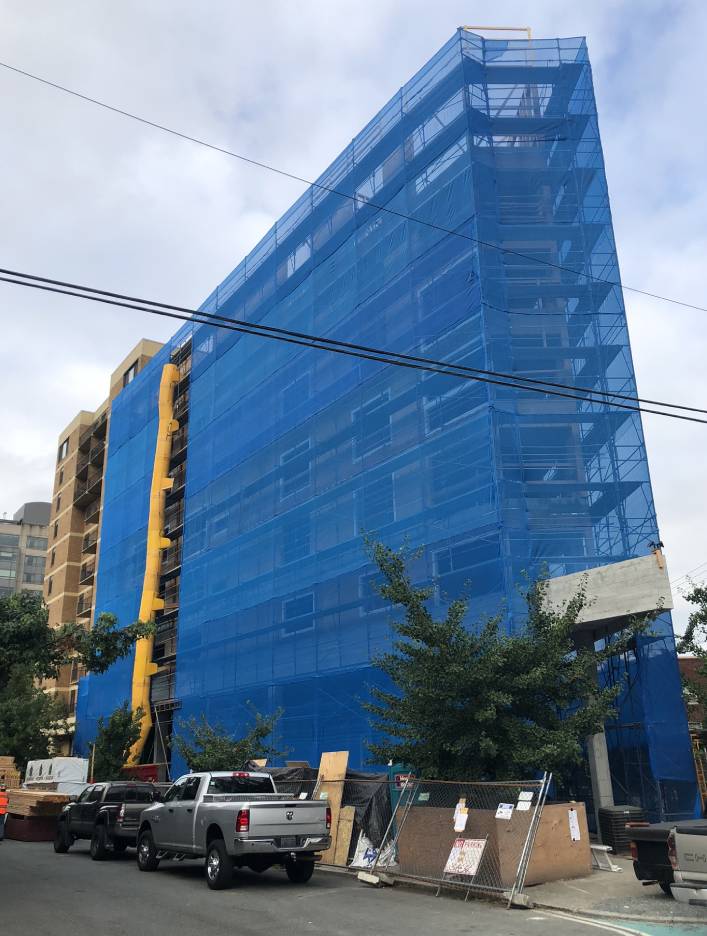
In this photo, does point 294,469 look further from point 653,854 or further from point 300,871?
point 653,854

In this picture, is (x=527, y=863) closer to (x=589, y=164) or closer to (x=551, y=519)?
(x=551, y=519)

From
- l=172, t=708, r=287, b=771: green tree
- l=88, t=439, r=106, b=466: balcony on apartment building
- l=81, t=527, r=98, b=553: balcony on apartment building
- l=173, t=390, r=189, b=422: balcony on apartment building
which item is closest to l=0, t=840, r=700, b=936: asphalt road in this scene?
l=172, t=708, r=287, b=771: green tree

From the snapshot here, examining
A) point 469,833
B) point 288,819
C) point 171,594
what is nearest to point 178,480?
point 171,594

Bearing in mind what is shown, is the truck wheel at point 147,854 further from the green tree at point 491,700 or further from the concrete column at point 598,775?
the concrete column at point 598,775

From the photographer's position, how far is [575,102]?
2828cm

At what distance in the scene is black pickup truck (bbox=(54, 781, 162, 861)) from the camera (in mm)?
17391

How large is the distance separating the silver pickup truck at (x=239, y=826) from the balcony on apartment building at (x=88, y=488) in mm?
49594

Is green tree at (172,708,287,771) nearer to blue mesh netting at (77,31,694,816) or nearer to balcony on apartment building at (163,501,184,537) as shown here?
blue mesh netting at (77,31,694,816)

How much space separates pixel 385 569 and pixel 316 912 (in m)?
6.24

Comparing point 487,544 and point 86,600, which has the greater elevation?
point 86,600

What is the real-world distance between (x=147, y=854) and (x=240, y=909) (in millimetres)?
5046

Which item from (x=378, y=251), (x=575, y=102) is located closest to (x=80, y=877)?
(x=378, y=251)

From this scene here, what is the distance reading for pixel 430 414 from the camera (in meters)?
24.9

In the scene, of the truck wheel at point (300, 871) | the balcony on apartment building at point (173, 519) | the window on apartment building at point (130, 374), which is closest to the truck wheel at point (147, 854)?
the truck wheel at point (300, 871)
